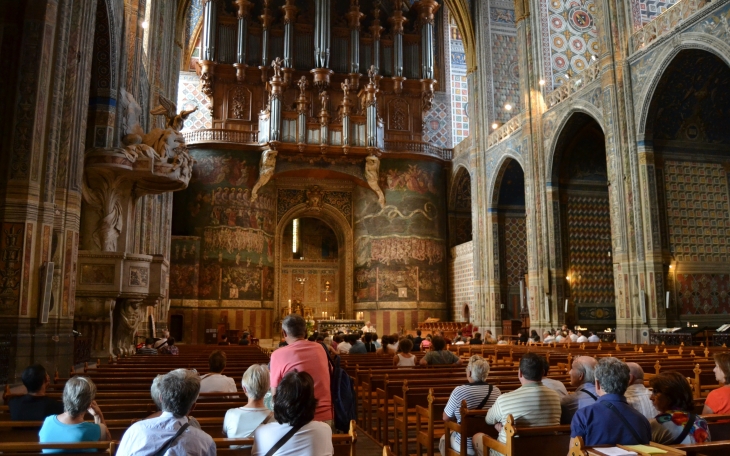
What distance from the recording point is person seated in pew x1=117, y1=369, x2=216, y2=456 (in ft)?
9.96

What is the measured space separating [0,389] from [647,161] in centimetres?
1633

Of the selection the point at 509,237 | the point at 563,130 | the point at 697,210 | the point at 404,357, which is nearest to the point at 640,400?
the point at 404,357

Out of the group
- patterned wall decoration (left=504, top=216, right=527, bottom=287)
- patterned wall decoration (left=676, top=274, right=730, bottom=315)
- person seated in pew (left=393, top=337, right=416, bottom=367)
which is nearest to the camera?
person seated in pew (left=393, top=337, right=416, bottom=367)

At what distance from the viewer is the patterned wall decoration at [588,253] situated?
21672mm

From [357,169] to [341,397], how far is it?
25478 millimetres

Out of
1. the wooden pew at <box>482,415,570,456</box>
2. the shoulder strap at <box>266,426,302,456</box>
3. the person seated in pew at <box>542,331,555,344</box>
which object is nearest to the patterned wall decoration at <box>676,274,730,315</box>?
the person seated in pew at <box>542,331,555,344</box>

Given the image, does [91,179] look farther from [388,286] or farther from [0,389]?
[388,286]

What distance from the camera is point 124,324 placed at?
46.9ft

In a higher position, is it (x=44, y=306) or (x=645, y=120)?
(x=645, y=120)

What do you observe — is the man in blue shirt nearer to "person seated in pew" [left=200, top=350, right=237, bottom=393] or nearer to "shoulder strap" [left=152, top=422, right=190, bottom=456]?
"shoulder strap" [left=152, top=422, right=190, bottom=456]

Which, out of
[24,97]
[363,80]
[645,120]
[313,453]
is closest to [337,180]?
[363,80]

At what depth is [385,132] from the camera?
101 ft

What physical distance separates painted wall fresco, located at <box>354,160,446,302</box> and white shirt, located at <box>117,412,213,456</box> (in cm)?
2603

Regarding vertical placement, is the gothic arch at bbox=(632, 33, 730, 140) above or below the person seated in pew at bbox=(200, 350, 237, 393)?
above
